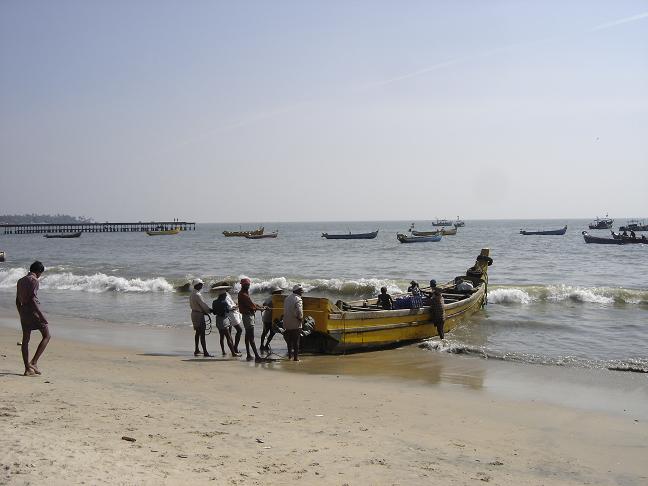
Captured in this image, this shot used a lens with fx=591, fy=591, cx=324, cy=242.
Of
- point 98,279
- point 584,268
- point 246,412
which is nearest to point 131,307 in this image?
point 98,279

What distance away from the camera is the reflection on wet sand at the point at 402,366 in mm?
10766

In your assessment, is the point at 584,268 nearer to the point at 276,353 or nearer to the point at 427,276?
the point at 427,276

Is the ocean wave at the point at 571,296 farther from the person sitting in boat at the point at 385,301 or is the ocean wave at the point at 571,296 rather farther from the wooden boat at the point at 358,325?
the person sitting in boat at the point at 385,301

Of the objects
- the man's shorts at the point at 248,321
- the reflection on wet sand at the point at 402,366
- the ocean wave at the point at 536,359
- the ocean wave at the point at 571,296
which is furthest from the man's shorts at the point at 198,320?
the ocean wave at the point at 571,296

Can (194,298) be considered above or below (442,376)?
above

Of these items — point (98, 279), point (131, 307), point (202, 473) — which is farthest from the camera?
point (98, 279)

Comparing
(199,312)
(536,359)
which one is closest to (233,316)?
(199,312)

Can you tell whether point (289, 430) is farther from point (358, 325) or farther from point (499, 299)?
point (499, 299)

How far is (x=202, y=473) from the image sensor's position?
4973 millimetres

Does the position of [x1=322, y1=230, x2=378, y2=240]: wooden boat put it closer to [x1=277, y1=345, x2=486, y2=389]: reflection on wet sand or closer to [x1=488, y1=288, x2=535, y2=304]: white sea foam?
[x1=488, y1=288, x2=535, y2=304]: white sea foam

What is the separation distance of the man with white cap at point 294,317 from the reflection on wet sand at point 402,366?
0.45 meters

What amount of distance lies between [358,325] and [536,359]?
3.89 metres

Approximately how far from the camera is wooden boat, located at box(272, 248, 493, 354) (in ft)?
41.3

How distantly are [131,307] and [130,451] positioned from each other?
17794mm
